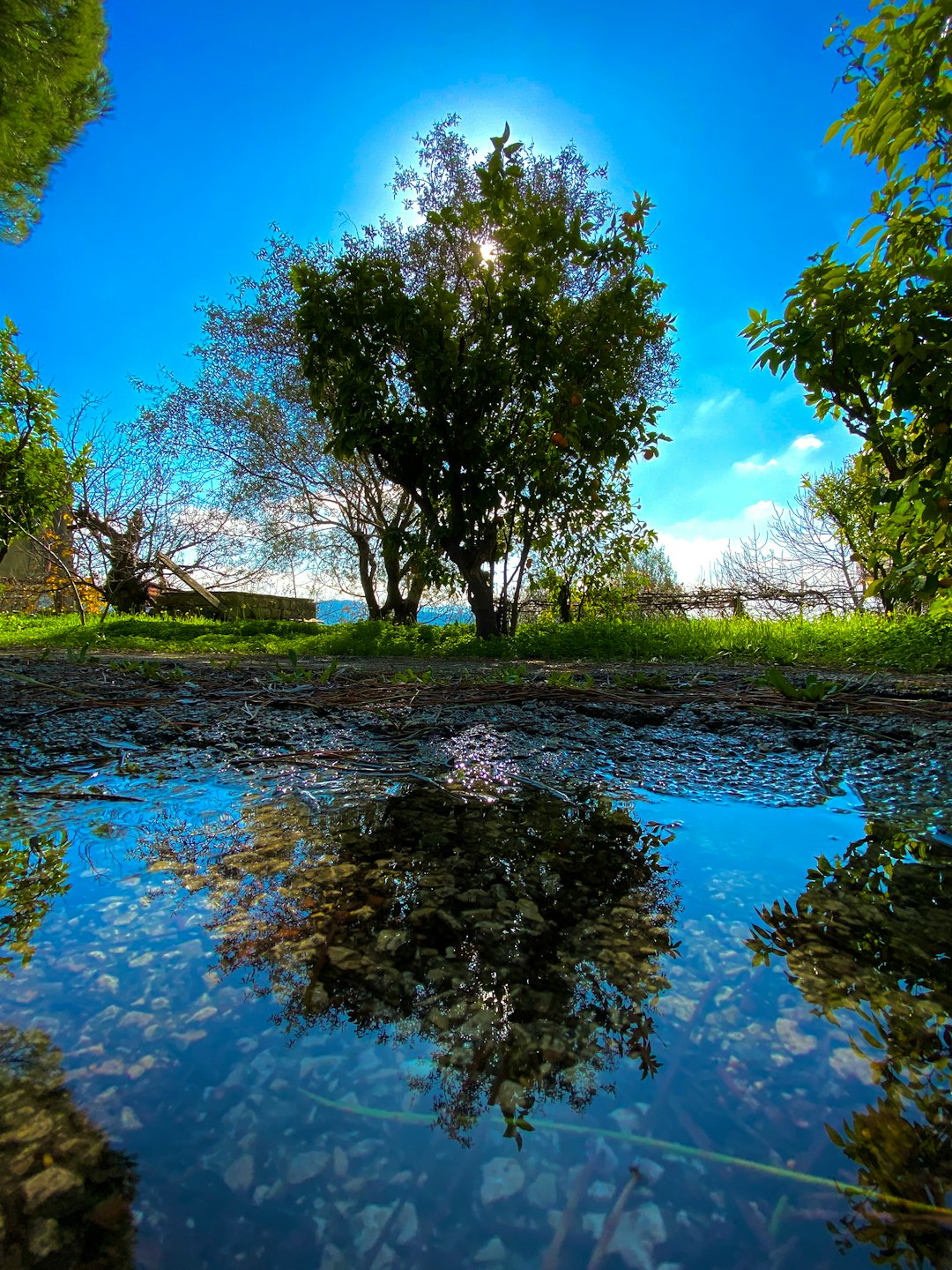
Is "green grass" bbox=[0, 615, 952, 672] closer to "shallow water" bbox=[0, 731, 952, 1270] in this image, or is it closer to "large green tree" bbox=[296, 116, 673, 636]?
"large green tree" bbox=[296, 116, 673, 636]

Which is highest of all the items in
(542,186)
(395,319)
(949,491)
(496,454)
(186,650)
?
(542,186)

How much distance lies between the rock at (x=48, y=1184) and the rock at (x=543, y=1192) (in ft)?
1.08

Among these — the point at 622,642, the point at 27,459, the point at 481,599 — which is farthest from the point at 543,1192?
the point at 27,459

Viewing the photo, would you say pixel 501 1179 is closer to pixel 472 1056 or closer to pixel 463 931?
pixel 472 1056

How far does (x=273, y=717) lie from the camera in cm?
240

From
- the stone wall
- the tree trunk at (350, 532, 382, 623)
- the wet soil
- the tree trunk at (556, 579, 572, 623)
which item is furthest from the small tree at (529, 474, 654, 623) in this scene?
the stone wall

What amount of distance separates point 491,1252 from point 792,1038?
369 millimetres

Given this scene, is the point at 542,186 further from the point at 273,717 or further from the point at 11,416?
the point at 273,717

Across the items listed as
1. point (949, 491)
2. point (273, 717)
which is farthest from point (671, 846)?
point (949, 491)

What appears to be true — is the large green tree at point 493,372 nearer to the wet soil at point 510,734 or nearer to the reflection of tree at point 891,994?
the wet soil at point 510,734

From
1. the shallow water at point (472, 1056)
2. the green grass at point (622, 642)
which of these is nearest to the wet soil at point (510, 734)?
the shallow water at point (472, 1056)

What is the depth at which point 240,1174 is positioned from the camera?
45 centimetres

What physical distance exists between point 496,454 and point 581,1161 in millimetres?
6691

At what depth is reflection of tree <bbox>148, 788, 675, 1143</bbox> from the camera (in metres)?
0.59
